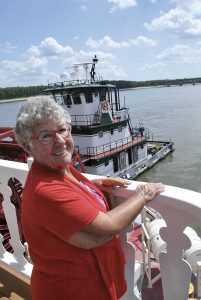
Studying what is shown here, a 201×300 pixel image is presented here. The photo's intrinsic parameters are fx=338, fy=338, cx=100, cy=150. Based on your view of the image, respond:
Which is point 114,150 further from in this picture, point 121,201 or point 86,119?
point 121,201

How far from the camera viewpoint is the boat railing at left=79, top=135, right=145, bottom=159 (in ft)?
65.9

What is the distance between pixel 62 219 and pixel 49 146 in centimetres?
38

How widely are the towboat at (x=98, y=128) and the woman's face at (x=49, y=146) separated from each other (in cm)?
Result: 1762

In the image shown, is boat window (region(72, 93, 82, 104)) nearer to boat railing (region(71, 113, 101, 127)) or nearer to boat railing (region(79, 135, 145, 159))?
boat railing (region(71, 113, 101, 127))

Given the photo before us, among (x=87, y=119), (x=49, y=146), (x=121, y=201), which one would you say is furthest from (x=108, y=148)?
(x=49, y=146)

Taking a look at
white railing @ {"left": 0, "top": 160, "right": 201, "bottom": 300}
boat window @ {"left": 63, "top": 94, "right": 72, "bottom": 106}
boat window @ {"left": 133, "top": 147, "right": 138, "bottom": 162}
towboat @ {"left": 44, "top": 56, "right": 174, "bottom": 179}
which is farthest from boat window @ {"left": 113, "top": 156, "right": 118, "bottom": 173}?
white railing @ {"left": 0, "top": 160, "right": 201, "bottom": 300}

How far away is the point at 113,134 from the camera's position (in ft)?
71.4

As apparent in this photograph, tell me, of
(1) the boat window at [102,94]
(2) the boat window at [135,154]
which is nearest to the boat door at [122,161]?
(2) the boat window at [135,154]

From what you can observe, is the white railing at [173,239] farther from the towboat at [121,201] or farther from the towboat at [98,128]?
the towboat at [98,128]

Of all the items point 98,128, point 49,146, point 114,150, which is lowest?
point 114,150

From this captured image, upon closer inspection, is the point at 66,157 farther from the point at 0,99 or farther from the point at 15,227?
the point at 0,99

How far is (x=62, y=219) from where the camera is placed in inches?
56.4

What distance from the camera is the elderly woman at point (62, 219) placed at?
4.76 feet

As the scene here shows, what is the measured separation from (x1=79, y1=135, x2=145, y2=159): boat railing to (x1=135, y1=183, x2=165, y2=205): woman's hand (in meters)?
17.8
